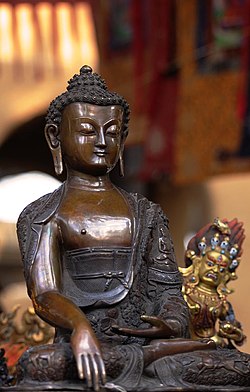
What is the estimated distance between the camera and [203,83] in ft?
48.9

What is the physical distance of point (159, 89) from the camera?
15.5m

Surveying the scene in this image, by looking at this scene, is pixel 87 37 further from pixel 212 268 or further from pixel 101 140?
pixel 101 140

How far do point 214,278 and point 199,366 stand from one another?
55.9 inches

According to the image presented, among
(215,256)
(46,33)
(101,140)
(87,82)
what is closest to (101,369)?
(101,140)

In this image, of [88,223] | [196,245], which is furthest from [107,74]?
[88,223]

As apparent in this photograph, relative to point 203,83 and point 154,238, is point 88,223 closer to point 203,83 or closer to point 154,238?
point 154,238

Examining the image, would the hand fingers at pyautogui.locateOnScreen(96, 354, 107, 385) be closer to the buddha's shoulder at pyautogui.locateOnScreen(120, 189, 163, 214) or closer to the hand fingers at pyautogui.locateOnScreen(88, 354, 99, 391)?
the hand fingers at pyautogui.locateOnScreen(88, 354, 99, 391)

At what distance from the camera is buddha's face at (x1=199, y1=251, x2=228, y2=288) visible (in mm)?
8359

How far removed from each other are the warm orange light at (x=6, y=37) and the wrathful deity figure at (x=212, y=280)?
9795 millimetres

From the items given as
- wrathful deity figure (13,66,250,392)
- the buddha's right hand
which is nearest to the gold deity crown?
wrathful deity figure (13,66,250,392)

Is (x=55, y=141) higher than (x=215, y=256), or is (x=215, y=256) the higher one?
(x=55, y=141)

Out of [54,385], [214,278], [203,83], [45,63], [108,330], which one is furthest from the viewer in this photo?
[45,63]

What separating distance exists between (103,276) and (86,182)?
0.48m

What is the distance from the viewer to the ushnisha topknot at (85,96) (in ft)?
24.7
